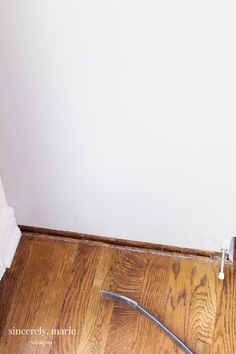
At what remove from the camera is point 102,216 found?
1.31 metres

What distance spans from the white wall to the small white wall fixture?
44 millimetres

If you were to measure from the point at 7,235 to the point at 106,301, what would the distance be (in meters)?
0.30

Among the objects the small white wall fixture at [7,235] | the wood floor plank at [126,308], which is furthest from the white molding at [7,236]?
the wood floor plank at [126,308]

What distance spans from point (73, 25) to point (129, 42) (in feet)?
0.33

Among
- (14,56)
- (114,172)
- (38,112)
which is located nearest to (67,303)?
(114,172)

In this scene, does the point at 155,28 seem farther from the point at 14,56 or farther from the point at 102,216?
the point at 102,216

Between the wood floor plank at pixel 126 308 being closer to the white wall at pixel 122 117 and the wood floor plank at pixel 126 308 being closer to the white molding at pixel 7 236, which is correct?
the white wall at pixel 122 117

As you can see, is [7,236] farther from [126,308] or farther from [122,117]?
[122,117]

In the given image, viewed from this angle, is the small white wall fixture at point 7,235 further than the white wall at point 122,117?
Yes

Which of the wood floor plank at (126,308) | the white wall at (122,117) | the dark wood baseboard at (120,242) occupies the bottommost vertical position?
the wood floor plank at (126,308)

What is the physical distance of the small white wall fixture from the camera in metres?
1.29

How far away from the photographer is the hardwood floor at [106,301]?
3.99 ft

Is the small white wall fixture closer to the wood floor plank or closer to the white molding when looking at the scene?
the white molding

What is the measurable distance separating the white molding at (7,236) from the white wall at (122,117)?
0.15 ft
